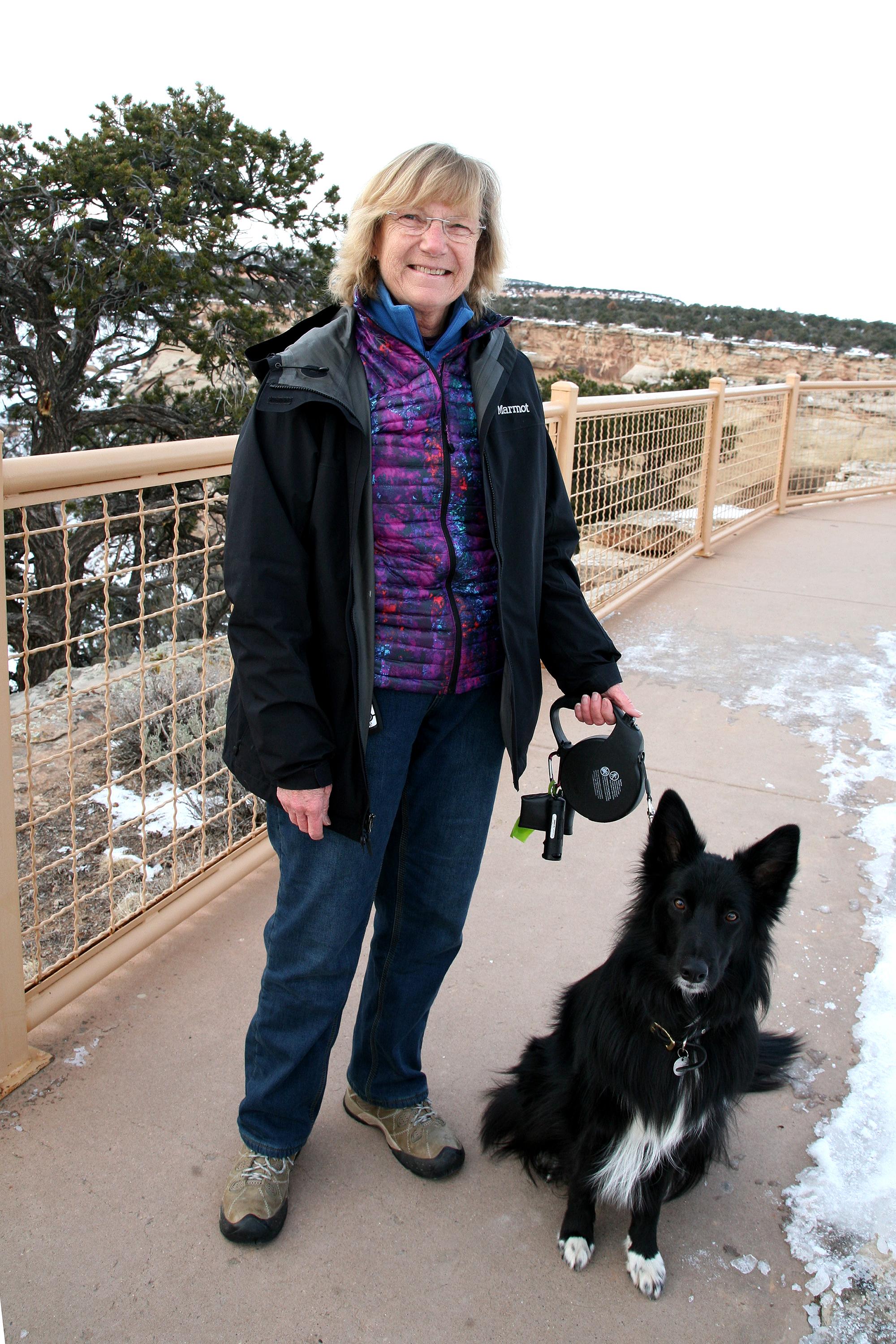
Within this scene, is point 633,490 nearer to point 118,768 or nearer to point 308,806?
point 118,768

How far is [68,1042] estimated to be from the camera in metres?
2.30

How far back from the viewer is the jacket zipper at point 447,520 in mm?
1690

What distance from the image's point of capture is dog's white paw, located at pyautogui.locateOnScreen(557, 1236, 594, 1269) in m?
1.83

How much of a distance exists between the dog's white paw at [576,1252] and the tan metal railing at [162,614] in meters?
1.23

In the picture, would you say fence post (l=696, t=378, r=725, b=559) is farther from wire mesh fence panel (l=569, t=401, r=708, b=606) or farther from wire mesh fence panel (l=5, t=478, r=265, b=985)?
wire mesh fence panel (l=5, t=478, r=265, b=985)

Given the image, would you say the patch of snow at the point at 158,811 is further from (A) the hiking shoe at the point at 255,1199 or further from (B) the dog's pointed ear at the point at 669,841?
(B) the dog's pointed ear at the point at 669,841

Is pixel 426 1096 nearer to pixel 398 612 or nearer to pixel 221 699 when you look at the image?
pixel 398 612

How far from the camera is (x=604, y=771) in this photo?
198 cm

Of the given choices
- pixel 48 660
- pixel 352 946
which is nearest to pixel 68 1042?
pixel 352 946

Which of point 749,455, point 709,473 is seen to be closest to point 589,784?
point 709,473

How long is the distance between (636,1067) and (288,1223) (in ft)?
2.46

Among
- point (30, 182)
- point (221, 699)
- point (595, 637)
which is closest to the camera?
point (595, 637)

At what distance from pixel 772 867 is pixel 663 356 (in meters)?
36.2

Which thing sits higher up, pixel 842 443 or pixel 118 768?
pixel 842 443
